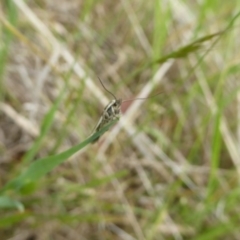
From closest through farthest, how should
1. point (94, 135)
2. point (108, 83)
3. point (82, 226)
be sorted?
1. point (94, 135)
2. point (82, 226)
3. point (108, 83)

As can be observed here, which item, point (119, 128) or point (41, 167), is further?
point (119, 128)

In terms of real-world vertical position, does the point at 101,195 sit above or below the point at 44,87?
below

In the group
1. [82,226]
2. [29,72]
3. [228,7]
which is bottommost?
[82,226]

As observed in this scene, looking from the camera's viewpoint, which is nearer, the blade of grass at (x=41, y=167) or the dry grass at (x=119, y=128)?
the blade of grass at (x=41, y=167)

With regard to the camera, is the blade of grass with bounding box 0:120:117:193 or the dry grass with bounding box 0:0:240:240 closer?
the blade of grass with bounding box 0:120:117:193

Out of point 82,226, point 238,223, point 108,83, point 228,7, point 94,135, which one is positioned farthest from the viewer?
point 228,7

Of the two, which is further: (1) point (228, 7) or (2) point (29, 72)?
(1) point (228, 7)

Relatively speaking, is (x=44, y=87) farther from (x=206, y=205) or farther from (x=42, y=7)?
(x=206, y=205)

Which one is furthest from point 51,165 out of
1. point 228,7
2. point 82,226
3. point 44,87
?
point 228,7
